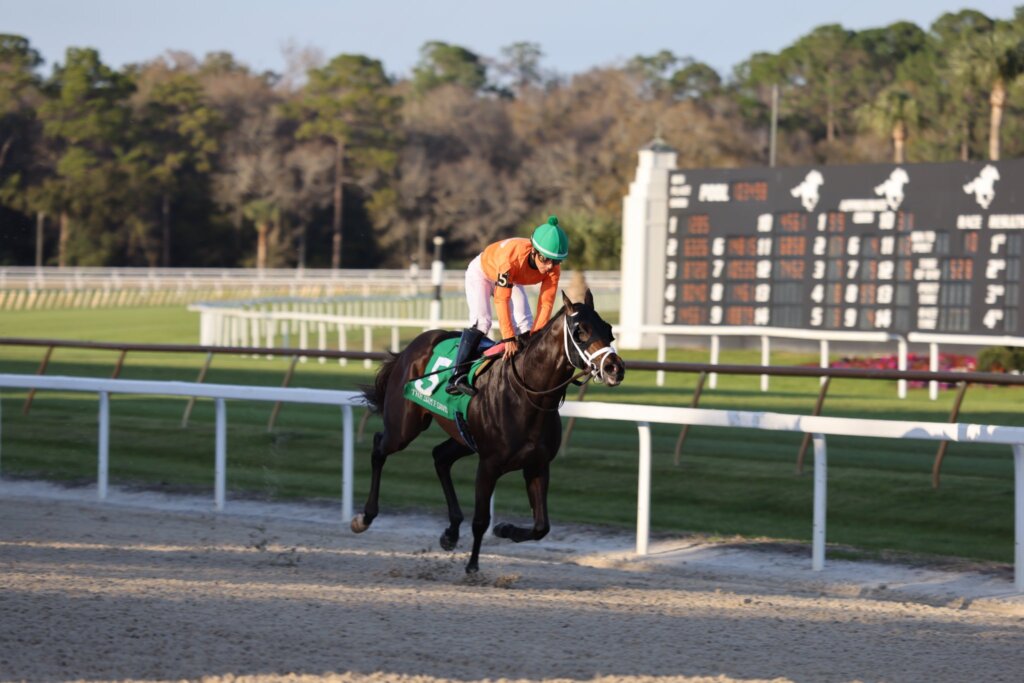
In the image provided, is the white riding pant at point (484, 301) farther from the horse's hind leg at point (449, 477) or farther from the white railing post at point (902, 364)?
the white railing post at point (902, 364)

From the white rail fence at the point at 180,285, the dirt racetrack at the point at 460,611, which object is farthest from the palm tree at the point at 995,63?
the dirt racetrack at the point at 460,611

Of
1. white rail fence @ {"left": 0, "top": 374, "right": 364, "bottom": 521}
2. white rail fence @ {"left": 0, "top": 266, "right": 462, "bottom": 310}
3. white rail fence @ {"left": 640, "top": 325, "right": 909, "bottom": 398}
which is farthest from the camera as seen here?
white rail fence @ {"left": 0, "top": 266, "right": 462, "bottom": 310}

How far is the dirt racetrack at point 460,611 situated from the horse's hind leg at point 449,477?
0.46 feet

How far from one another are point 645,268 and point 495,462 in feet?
40.7

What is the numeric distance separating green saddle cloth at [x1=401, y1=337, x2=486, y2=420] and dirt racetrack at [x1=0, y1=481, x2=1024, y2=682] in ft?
2.17

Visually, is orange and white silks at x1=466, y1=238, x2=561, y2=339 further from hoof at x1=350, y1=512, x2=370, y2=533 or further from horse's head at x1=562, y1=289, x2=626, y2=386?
hoof at x1=350, y1=512, x2=370, y2=533

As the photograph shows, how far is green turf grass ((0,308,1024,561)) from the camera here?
700 centimetres

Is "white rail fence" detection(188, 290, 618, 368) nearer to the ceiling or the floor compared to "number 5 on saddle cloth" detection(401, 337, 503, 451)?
nearer to the floor

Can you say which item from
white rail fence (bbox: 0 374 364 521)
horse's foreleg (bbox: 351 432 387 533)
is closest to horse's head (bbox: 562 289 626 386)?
horse's foreleg (bbox: 351 432 387 533)

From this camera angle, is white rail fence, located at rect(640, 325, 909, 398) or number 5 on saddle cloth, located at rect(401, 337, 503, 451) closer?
number 5 on saddle cloth, located at rect(401, 337, 503, 451)

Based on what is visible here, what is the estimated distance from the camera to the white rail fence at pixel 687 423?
5.55 m

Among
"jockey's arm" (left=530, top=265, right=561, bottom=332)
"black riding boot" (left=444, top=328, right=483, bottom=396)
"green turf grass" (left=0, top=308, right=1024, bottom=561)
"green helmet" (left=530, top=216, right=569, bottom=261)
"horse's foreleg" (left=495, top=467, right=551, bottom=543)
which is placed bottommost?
"green turf grass" (left=0, top=308, right=1024, bottom=561)

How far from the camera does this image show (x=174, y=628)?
421 centimetres

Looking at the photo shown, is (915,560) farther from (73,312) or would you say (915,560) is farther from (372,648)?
(73,312)
